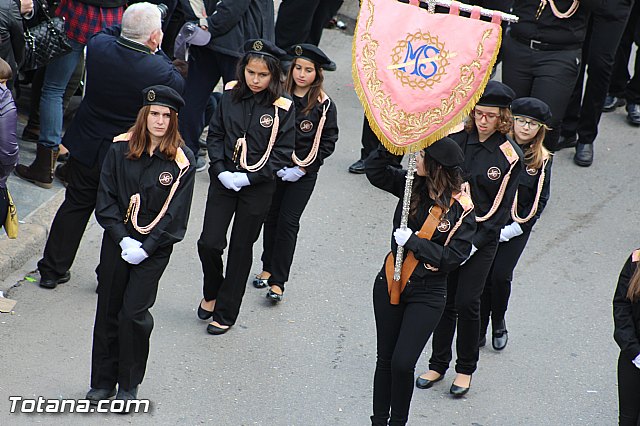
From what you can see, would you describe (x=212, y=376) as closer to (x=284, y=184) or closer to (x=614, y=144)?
(x=284, y=184)

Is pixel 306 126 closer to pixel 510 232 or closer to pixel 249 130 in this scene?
pixel 249 130

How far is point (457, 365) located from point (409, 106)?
1993 mm

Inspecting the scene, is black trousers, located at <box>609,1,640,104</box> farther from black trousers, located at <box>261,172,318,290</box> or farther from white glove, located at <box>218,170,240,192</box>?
white glove, located at <box>218,170,240,192</box>

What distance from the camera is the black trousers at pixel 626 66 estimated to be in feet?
37.6

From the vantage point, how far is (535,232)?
31.2ft

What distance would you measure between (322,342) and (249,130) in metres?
1.56

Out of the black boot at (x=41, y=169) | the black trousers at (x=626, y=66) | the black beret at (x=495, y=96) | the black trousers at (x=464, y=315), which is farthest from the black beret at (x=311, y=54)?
the black trousers at (x=626, y=66)

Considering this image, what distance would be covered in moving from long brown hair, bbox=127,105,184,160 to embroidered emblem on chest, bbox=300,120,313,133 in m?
1.61

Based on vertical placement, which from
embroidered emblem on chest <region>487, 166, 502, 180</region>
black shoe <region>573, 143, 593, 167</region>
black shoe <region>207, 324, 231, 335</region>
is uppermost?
embroidered emblem on chest <region>487, 166, 502, 180</region>

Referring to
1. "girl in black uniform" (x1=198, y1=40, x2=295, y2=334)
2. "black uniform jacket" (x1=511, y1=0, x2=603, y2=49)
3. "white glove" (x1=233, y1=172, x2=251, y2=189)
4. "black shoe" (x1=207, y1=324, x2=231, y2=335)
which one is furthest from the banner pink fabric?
"black uniform jacket" (x1=511, y1=0, x2=603, y2=49)

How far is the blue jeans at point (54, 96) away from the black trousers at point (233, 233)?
2.00 m

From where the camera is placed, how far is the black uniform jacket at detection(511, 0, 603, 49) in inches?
363

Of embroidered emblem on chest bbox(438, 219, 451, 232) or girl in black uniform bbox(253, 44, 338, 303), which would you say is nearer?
embroidered emblem on chest bbox(438, 219, 451, 232)

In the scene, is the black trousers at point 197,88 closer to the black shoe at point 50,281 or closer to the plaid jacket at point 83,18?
the plaid jacket at point 83,18
